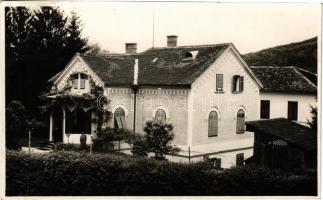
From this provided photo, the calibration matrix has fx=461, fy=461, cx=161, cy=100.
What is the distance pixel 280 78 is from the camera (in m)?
20.5

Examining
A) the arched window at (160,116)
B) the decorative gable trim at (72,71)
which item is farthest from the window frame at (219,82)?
the decorative gable trim at (72,71)

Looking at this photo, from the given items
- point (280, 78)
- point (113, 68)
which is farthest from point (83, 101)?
point (280, 78)

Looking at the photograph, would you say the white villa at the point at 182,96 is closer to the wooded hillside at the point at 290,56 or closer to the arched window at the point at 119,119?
the arched window at the point at 119,119

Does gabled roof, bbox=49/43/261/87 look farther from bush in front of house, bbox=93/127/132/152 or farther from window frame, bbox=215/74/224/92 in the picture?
bush in front of house, bbox=93/127/132/152

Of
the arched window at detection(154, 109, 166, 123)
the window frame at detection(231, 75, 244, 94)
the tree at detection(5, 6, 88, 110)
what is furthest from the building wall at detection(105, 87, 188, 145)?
the window frame at detection(231, 75, 244, 94)

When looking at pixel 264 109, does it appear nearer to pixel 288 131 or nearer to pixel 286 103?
pixel 286 103

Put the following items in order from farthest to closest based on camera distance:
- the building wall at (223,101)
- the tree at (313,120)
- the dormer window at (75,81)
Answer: the dormer window at (75,81)
the building wall at (223,101)
the tree at (313,120)

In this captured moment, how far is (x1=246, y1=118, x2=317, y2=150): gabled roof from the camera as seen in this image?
16200 mm

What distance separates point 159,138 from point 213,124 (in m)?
2.93

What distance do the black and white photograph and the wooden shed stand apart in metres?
0.04

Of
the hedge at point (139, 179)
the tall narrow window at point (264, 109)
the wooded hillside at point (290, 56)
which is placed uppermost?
the wooded hillside at point (290, 56)

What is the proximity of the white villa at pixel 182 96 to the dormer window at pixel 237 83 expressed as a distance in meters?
0.07

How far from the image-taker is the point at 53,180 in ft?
51.7

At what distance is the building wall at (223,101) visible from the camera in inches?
746
